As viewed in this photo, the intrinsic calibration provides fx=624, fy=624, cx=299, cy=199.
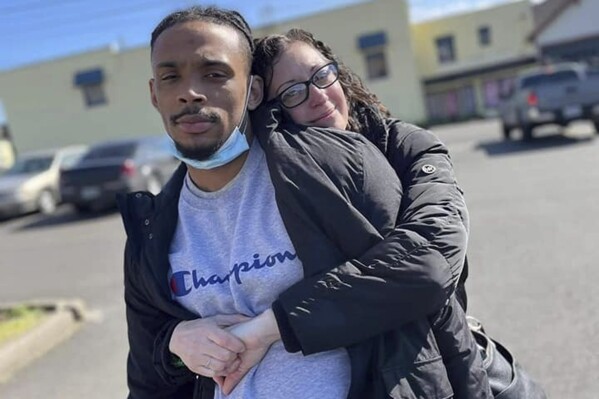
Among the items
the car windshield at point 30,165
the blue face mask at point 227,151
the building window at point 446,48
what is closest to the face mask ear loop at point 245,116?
the blue face mask at point 227,151

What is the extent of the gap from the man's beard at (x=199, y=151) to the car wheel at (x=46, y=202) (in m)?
15.1

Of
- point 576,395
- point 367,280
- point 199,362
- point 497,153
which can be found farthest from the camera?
point 497,153

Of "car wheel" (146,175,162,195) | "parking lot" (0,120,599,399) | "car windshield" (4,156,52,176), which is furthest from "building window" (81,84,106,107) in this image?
"parking lot" (0,120,599,399)

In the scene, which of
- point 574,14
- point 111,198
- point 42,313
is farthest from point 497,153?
point 574,14

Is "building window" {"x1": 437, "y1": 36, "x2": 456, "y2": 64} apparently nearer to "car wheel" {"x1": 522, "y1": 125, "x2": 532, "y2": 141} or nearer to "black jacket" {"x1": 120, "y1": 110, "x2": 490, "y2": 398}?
"car wheel" {"x1": 522, "y1": 125, "x2": 532, "y2": 141}

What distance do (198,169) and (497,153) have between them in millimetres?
13964

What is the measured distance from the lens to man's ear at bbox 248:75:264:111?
5.73 feet

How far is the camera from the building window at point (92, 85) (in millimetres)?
34719

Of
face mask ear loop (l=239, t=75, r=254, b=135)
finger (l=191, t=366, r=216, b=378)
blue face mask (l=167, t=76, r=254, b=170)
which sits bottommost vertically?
finger (l=191, t=366, r=216, b=378)

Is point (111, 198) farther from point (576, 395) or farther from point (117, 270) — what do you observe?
point (576, 395)

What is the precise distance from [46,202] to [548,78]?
1306cm

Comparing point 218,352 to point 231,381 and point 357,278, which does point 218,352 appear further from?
point 357,278

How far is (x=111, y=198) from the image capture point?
43.3 feet

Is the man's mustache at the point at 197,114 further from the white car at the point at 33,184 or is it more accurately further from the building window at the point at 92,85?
the building window at the point at 92,85
